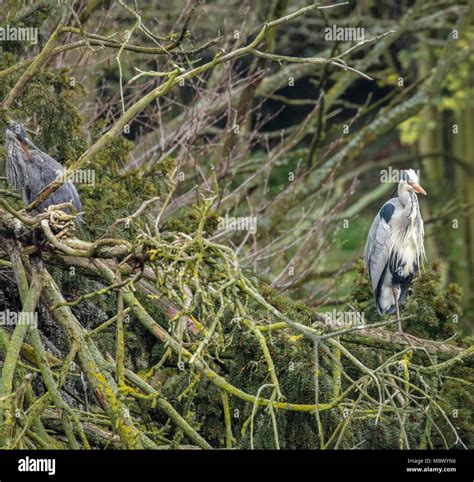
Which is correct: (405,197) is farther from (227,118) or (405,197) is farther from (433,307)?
(227,118)

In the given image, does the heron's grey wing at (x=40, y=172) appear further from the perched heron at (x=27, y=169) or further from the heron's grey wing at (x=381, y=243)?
Answer: the heron's grey wing at (x=381, y=243)

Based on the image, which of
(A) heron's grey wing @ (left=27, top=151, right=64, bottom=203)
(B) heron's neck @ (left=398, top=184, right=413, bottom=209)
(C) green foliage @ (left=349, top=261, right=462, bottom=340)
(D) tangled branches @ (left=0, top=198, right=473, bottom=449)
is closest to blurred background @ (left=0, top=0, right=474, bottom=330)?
(C) green foliage @ (left=349, top=261, right=462, bottom=340)

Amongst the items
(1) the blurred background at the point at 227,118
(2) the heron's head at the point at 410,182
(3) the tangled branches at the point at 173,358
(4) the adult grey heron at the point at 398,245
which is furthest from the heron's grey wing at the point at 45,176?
(2) the heron's head at the point at 410,182

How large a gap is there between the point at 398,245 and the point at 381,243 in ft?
0.46

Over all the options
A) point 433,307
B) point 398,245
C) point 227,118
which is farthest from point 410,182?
point 227,118

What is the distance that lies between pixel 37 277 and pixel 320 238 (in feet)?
17.4

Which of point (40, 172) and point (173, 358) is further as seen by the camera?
point (40, 172)

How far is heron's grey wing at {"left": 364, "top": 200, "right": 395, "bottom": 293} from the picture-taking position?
27.3 ft

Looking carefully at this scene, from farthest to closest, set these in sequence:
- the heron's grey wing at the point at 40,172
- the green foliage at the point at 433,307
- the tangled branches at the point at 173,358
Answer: the green foliage at the point at 433,307 → the heron's grey wing at the point at 40,172 → the tangled branches at the point at 173,358

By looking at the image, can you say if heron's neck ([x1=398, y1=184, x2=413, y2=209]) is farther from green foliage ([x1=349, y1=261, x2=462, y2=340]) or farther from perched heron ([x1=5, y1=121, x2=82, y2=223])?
perched heron ([x1=5, y1=121, x2=82, y2=223])

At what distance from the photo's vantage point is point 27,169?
6.73 meters

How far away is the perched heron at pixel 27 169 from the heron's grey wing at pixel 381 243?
8.86 ft

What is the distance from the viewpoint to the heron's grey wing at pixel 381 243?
832 centimetres

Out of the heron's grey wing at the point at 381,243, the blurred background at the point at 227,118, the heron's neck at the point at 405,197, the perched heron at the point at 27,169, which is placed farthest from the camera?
the heron's grey wing at the point at 381,243
